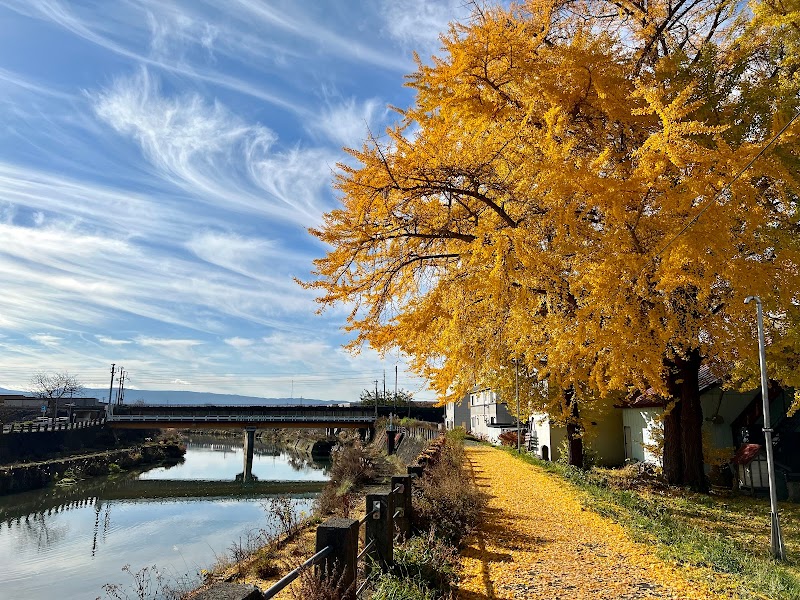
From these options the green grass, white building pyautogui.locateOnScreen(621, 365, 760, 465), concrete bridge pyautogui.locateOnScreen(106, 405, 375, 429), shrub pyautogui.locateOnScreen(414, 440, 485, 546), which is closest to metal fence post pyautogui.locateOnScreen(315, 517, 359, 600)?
shrub pyautogui.locateOnScreen(414, 440, 485, 546)

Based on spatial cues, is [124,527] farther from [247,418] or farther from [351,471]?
[247,418]

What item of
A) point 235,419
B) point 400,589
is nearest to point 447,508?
point 400,589

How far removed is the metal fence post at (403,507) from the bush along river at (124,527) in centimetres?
617

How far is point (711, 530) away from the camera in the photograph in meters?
9.98

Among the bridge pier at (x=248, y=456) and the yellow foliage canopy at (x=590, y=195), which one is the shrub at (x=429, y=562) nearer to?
the yellow foliage canopy at (x=590, y=195)

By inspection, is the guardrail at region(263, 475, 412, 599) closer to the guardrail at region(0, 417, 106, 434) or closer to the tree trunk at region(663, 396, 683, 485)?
the tree trunk at region(663, 396, 683, 485)

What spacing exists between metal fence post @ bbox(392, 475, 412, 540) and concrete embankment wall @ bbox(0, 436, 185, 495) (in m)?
34.0

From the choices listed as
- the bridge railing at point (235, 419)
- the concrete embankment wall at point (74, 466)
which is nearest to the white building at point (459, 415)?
the bridge railing at point (235, 419)

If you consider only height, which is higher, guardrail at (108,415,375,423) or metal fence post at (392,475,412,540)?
metal fence post at (392,475,412,540)

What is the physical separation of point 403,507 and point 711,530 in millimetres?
5820

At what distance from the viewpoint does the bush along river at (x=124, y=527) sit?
16.0 m

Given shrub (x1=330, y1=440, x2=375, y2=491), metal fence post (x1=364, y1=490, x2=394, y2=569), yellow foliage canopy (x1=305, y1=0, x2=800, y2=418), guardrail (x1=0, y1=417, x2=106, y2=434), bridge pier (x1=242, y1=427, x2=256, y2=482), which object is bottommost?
bridge pier (x1=242, y1=427, x2=256, y2=482)

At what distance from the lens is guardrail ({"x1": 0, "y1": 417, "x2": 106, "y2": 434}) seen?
44.8m

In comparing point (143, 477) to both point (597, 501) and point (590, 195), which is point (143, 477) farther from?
point (590, 195)
